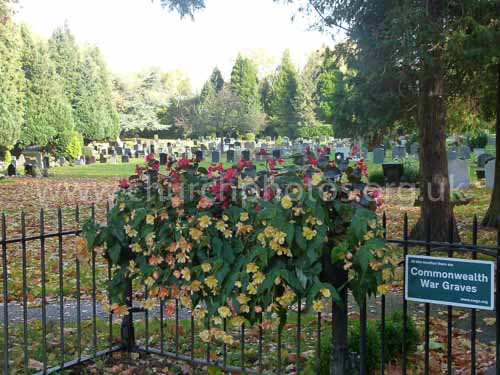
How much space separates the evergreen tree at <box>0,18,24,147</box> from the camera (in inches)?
1091

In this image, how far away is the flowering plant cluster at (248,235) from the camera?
3.39m

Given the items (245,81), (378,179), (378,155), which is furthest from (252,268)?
(245,81)

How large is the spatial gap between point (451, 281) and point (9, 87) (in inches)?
1143

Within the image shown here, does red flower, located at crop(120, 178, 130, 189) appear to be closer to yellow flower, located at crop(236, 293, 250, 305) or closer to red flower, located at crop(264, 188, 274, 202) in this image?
red flower, located at crop(264, 188, 274, 202)

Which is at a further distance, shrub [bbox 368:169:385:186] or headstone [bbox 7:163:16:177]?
headstone [bbox 7:163:16:177]

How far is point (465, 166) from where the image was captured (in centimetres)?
1895

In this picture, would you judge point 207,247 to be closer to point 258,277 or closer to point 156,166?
point 258,277

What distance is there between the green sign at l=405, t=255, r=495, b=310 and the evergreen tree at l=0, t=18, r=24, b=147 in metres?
27.5

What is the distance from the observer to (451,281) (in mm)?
3377

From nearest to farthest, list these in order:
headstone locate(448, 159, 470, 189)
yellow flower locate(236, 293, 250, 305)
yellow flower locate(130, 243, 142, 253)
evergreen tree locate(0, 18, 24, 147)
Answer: yellow flower locate(236, 293, 250, 305) → yellow flower locate(130, 243, 142, 253) → headstone locate(448, 159, 470, 189) → evergreen tree locate(0, 18, 24, 147)

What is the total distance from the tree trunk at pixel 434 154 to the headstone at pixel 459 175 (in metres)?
8.73

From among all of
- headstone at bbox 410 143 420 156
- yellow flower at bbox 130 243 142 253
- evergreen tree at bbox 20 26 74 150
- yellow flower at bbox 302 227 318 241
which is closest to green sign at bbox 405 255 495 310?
yellow flower at bbox 302 227 318 241

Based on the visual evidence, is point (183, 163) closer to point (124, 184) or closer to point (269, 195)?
point (124, 184)

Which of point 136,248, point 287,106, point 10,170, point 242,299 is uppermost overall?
point 287,106
